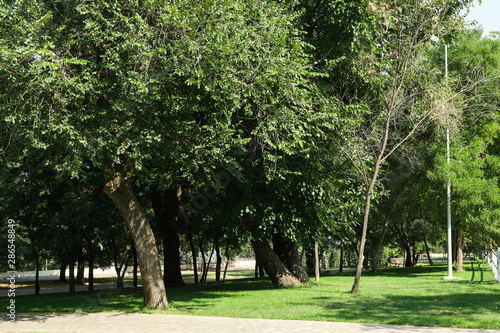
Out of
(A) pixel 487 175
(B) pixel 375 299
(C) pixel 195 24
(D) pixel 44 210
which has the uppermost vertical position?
(C) pixel 195 24

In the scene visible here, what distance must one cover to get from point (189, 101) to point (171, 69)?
1131mm

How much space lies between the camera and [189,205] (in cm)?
2773

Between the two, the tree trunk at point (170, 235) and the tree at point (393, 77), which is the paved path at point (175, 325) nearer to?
the tree at point (393, 77)

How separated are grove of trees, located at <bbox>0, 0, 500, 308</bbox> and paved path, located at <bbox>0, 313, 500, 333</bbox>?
1.99m

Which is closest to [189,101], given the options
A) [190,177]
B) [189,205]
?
[190,177]

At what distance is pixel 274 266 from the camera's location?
20.2 meters

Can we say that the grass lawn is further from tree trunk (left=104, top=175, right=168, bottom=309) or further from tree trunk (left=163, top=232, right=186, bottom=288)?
tree trunk (left=163, top=232, right=186, bottom=288)

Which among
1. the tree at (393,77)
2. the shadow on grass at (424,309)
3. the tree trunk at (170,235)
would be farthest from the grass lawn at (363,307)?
the tree trunk at (170,235)

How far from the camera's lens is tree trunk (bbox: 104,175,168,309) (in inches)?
541

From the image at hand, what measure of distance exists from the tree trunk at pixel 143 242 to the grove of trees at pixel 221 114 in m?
0.04

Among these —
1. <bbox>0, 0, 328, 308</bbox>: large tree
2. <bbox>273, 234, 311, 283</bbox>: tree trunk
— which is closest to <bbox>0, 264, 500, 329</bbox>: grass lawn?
<bbox>0, 0, 328, 308</bbox>: large tree

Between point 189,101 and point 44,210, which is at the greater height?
point 189,101

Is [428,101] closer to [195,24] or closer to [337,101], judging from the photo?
[337,101]

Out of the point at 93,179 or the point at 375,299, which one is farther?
the point at 93,179
